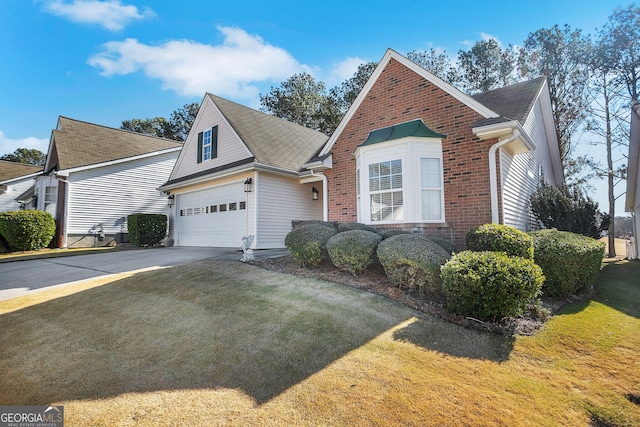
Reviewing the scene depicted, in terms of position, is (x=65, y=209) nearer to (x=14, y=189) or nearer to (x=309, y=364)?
(x=14, y=189)

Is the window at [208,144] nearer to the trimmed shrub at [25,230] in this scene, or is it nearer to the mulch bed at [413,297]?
the mulch bed at [413,297]

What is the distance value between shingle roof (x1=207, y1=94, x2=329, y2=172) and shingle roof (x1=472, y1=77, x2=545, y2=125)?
20.4 feet

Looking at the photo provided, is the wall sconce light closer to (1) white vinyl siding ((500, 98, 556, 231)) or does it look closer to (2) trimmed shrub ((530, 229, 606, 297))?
(1) white vinyl siding ((500, 98, 556, 231))

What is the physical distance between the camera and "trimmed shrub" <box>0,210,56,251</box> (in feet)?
46.6

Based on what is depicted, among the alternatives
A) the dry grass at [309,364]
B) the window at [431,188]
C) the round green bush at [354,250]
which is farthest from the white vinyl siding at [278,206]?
the dry grass at [309,364]

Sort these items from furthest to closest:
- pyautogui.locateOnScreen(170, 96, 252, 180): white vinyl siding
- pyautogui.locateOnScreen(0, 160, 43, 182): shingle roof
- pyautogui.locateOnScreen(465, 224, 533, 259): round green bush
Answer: pyautogui.locateOnScreen(0, 160, 43, 182): shingle roof < pyautogui.locateOnScreen(170, 96, 252, 180): white vinyl siding < pyautogui.locateOnScreen(465, 224, 533, 259): round green bush

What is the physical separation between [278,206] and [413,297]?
812 centimetres

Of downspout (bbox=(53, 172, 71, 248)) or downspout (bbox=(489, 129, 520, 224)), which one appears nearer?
downspout (bbox=(489, 129, 520, 224))

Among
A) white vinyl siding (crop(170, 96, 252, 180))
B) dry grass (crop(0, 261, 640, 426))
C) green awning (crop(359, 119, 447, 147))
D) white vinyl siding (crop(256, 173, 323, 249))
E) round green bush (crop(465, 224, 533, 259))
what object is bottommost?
dry grass (crop(0, 261, 640, 426))

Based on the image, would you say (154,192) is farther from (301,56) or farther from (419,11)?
(419,11)

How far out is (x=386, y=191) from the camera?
8875 millimetres

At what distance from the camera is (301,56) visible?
1412 centimetres

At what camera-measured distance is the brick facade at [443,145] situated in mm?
7957

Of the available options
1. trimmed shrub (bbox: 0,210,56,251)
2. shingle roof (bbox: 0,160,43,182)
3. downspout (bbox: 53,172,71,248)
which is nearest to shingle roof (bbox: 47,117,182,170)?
downspout (bbox: 53,172,71,248)
